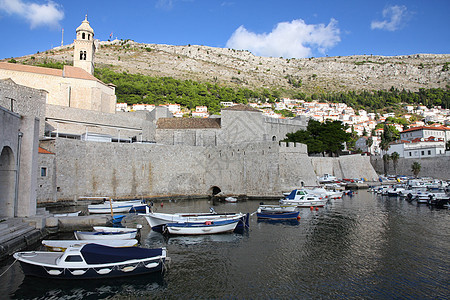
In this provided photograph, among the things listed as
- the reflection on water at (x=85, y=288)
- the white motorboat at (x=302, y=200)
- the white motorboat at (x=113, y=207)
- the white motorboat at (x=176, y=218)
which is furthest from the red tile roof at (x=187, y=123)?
the reflection on water at (x=85, y=288)

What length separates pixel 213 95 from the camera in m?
78.6

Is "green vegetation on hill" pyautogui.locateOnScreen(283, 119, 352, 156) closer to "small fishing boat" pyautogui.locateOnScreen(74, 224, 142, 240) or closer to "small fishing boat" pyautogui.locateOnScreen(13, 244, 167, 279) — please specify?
"small fishing boat" pyautogui.locateOnScreen(74, 224, 142, 240)

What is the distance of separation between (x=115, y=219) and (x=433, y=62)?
505 ft

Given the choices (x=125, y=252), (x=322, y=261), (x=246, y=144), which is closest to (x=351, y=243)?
(x=322, y=261)

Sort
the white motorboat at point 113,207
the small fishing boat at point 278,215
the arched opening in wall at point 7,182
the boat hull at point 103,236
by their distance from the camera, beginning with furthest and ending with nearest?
the white motorboat at point 113,207 → the small fishing boat at point 278,215 → the arched opening in wall at point 7,182 → the boat hull at point 103,236

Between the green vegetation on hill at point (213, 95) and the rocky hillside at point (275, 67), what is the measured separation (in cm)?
789

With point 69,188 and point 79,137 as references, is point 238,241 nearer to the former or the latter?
point 69,188

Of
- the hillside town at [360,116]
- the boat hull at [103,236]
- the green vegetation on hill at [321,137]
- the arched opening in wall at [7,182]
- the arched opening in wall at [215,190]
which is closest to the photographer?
the boat hull at [103,236]

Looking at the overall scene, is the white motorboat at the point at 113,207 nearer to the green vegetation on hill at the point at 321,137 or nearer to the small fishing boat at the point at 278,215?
the small fishing boat at the point at 278,215

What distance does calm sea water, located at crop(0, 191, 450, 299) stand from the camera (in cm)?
718

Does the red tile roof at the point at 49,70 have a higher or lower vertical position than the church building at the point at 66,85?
higher

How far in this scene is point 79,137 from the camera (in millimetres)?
26062

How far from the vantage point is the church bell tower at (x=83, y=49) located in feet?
118

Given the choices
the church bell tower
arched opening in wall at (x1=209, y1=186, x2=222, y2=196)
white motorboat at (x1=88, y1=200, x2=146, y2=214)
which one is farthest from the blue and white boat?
the church bell tower
